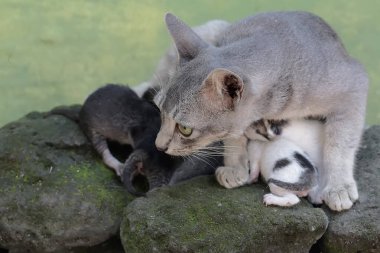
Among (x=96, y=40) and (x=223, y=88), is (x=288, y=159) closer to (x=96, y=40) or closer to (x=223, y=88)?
(x=223, y=88)

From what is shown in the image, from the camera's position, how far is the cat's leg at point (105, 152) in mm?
3027

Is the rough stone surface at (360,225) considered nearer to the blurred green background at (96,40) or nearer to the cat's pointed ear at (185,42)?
the cat's pointed ear at (185,42)

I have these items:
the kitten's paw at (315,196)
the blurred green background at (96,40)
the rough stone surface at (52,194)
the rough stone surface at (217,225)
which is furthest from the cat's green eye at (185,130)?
the blurred green background at (96,40)

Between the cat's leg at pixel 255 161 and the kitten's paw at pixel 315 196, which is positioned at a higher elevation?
the cat's leg at pixel 255 161

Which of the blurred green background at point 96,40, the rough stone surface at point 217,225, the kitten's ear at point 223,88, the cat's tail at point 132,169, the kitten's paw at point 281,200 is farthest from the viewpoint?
the blurred green background at point 96,40

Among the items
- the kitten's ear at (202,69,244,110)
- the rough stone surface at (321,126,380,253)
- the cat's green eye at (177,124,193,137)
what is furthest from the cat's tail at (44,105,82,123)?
the rough stone surface at (321,126,380,253)

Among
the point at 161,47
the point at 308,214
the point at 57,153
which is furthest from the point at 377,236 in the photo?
the point at 161,47

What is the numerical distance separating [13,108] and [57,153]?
923 mm

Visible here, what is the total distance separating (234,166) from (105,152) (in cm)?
66

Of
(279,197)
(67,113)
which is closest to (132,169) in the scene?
(67,113)

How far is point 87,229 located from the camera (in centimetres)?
271

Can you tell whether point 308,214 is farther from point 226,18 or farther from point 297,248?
point 226,18

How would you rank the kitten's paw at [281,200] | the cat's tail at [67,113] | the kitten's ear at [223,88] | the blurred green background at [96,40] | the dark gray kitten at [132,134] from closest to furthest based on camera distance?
the kitten's ear at [223,88] → the kitten's paw at [281,200] → the dark gray kitten at [132,134] → the cat's tail at [67,113] → the blurred green background at [96,40]

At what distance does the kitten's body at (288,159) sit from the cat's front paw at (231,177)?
0.15ft
